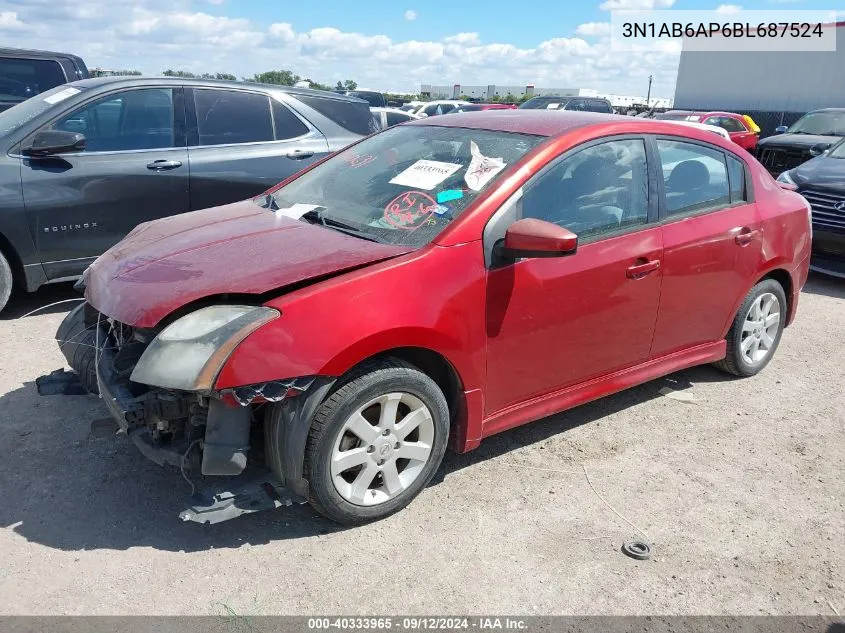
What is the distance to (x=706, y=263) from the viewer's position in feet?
12.9

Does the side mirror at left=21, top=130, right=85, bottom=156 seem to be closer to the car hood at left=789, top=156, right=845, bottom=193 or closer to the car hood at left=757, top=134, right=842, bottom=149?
the car hood at left=789, top=156, right=845, bottom=193

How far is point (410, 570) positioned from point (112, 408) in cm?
134

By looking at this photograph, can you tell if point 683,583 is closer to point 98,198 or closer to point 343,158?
point 343,158

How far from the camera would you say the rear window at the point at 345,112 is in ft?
20.9

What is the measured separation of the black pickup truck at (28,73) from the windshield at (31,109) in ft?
10.2

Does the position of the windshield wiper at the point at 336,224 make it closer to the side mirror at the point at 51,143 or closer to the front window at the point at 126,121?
the side mirror at the point at 51,143

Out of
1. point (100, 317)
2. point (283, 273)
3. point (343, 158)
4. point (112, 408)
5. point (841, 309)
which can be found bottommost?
point (841, 309)

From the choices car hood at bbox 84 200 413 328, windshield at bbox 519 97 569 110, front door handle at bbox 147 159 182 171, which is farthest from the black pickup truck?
windshield at bbox 519 97 569 110

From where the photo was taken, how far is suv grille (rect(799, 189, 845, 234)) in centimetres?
713

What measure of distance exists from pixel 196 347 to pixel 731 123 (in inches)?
727

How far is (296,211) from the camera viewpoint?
361 centimetres

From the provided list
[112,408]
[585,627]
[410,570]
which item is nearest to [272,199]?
[112,408]

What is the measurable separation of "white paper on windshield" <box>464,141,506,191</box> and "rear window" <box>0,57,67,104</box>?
23.3 ft

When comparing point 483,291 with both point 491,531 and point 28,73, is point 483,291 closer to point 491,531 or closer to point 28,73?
point 491,531
